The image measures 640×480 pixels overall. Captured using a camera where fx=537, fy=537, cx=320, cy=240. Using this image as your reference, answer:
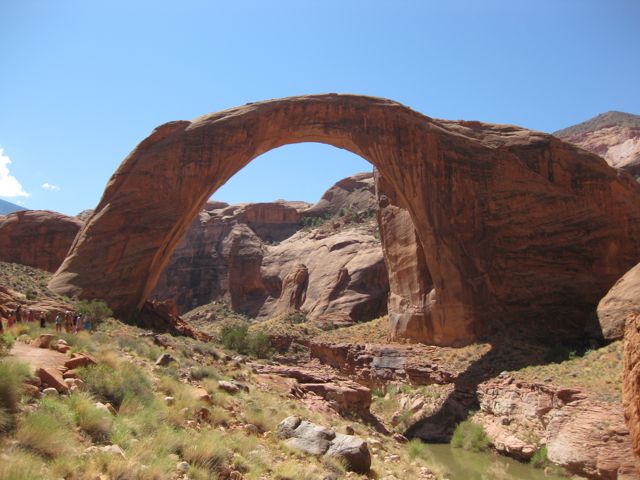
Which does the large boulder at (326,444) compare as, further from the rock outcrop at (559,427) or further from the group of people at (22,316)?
the group of people at (22,316)

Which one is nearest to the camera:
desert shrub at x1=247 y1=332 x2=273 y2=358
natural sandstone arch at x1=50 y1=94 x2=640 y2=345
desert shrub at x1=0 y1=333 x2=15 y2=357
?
desert shrub at x1=0 y1=333 x2=15 y2=357

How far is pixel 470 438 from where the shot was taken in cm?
1516

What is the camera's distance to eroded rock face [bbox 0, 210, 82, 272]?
3478cm

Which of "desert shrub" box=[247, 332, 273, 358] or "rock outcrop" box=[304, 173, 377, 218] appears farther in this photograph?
"rock outcrop" box=[304, 173, 377, 218]

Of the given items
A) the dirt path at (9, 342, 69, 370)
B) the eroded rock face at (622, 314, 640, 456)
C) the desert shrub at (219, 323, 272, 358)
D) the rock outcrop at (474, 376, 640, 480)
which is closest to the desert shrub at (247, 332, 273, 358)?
the desert shrub at (219, 323, 272, 358)

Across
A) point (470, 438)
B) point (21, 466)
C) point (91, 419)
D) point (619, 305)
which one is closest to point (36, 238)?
point (470, 438)

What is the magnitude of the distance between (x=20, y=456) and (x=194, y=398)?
13.8ft

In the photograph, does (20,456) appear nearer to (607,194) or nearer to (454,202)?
(454,202)

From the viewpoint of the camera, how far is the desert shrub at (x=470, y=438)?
1486 centimetres

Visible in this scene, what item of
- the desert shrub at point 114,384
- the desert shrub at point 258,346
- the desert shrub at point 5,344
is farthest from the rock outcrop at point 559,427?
the desert shrub at point 258,346

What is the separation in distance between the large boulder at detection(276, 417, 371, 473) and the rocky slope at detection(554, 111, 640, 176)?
48.7m

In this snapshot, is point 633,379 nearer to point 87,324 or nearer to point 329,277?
point 87,324

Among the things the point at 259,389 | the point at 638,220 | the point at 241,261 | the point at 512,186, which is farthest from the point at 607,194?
the point at 241,261

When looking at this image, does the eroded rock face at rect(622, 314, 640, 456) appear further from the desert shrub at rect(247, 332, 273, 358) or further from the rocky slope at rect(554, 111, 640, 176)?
the rocky slope at rect(554, 111, 640, 176)
